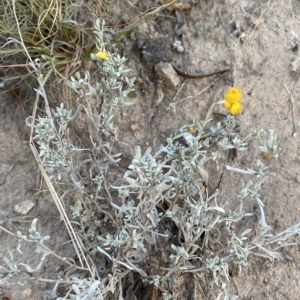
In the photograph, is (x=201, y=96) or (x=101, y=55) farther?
(x=201, y=96)

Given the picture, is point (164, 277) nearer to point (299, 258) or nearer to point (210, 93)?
point (299, 258)

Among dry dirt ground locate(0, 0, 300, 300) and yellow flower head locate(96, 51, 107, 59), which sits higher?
yellow flower head locate(96, 51, 107, 59)

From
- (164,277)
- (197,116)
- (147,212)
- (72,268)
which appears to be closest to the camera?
(147,212)

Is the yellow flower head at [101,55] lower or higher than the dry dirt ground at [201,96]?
higher

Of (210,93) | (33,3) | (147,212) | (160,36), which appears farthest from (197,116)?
(33,3)

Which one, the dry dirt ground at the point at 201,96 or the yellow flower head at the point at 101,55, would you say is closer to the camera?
the yellow flower head at the point at 101,55

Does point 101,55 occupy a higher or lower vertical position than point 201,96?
higher

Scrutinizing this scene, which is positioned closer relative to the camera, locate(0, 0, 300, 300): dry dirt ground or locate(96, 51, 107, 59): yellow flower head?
locate(96, 51, 107, 59): yellow flower head

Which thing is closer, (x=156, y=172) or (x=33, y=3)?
(x=156, y=172)
